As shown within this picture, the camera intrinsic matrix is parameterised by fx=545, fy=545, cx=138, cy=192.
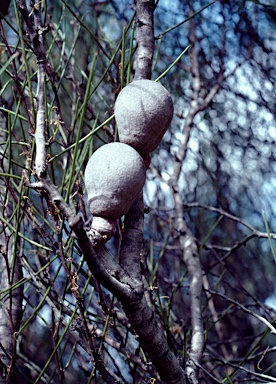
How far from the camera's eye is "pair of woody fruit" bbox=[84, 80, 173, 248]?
1.70 feet

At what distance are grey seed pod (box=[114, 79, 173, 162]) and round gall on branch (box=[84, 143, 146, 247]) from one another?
1.4 inches

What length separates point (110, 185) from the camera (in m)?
0.52

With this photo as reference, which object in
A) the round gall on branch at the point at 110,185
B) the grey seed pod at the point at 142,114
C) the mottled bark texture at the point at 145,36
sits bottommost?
the round gall on branch at the point at 110,185

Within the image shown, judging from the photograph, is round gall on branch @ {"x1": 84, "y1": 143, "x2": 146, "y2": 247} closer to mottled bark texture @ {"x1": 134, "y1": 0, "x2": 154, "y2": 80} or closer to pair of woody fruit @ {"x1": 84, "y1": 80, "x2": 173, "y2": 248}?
pair of woody fruit @ {"x1": 84, "y1": 80, "x2": 173, "y2": 248}

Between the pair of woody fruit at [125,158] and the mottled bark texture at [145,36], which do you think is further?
the mottled bark texture at [145,36]

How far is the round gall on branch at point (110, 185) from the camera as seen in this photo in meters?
0.52

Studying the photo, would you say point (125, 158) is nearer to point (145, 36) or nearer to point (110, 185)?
point (110, 185)

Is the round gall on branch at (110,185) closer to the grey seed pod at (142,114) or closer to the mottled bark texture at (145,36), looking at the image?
the grey seed pod at (142,114)

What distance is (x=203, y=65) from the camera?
5.37 ft

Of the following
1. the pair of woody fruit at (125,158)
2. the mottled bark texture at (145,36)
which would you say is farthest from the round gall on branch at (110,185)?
the mottled bark texture at (145,36)

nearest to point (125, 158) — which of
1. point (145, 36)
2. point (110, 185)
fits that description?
point (110, 185)

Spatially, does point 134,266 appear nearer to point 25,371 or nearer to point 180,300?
point 25,371

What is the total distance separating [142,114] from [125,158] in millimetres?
64

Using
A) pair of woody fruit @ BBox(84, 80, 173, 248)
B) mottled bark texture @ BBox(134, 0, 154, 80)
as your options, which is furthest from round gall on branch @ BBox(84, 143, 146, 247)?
mottled bark texture @ BBox(134, 0, 154, 80)
